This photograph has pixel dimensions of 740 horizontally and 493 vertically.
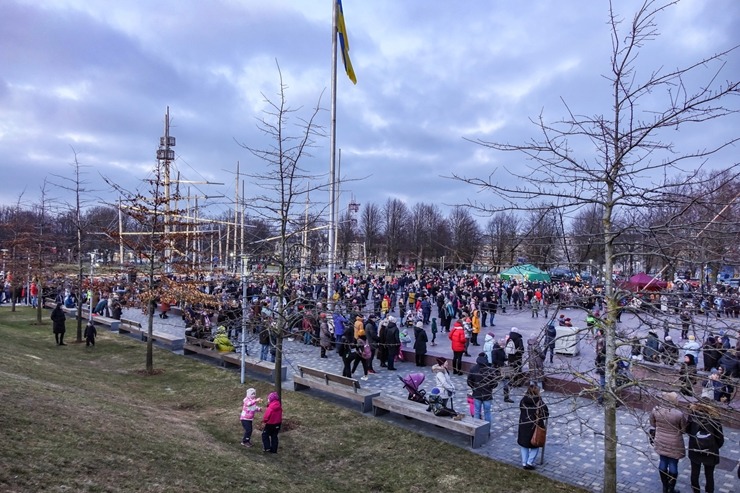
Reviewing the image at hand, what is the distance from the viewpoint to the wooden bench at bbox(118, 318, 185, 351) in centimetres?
1906

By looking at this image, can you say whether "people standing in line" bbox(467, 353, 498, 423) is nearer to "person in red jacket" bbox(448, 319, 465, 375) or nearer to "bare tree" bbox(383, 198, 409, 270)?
"person in red jacket" bbox(448, 319, 465, 375)

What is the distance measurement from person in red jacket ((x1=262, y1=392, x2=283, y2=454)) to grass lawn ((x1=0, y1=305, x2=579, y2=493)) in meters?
0.24

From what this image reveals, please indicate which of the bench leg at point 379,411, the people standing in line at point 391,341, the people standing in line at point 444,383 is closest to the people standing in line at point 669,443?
the people standing in line at point 444,383

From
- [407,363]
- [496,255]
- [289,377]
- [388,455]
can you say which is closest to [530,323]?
→ [407,363]

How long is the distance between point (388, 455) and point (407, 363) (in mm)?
7919

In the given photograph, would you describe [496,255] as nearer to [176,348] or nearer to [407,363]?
[407,363]

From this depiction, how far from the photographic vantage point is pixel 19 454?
19.2ft

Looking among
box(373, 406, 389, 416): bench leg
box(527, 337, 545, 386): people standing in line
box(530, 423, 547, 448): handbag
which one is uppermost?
box(527, 337, 545, 386): people standing in line

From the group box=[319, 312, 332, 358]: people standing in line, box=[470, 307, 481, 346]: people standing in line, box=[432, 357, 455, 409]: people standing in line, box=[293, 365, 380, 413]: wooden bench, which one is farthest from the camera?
box=[470, 307, 481, 346]: people standing in line

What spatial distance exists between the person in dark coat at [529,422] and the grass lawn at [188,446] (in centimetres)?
31

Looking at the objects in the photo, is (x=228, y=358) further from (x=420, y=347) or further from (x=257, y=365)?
(x=420, y=347)

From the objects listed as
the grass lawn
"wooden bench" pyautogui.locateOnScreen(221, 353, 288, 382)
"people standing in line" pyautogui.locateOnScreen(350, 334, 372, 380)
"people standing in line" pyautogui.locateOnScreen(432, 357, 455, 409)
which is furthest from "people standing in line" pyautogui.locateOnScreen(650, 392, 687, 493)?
"wooden bench" pyautogui.locateOnScreen(221, 353, 288, 382)

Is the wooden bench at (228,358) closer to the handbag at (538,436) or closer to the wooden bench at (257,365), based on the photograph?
the wooden bench at (257,365)

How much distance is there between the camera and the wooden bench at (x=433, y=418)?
9.80 metres
